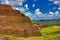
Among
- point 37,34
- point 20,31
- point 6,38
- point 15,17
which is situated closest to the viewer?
point 6,38

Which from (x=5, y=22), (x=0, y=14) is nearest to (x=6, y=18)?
(x=5, y=22)

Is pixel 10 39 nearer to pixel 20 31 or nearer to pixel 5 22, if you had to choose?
pixel 20 31

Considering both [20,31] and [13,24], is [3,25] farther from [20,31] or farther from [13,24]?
[20,31]

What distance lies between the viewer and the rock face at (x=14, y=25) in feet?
125

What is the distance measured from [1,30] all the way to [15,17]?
6549 mm

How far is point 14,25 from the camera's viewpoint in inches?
1662

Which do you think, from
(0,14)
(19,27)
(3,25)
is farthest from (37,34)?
(0,14)

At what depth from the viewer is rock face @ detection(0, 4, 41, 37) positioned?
3819 cm

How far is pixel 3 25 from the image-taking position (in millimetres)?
42031

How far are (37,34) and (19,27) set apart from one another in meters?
2.99

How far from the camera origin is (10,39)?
31094mm

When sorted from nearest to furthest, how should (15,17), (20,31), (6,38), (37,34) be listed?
(6,38) → (20,31) → (37,34) → (15,17)

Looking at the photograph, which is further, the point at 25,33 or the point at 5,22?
the point at 5,22

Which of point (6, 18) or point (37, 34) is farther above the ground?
point (6, 18)
